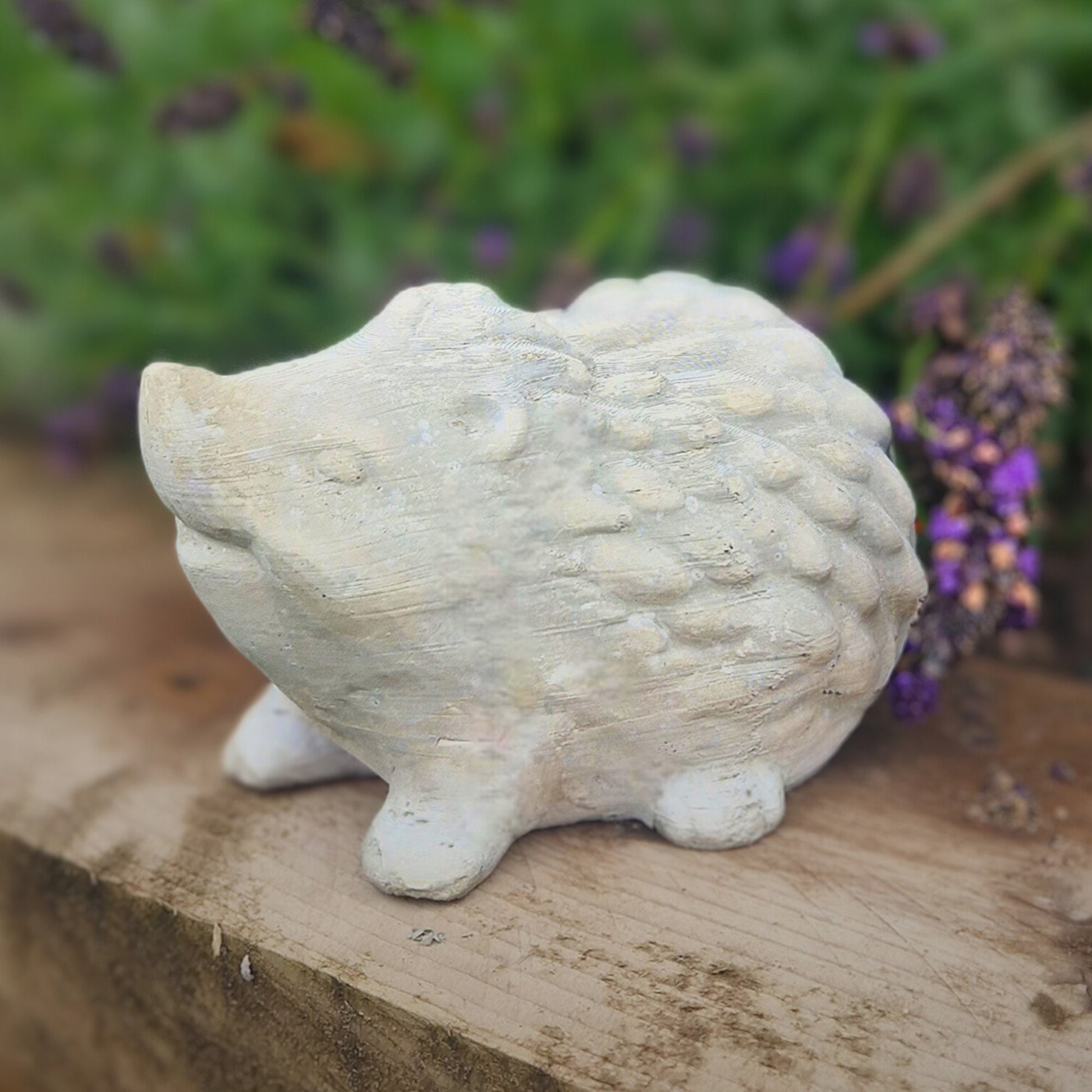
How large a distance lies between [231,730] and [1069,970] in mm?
985

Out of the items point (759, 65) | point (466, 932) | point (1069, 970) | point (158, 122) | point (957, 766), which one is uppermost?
point (158, 122)

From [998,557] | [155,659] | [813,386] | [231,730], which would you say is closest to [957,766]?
[998,557]

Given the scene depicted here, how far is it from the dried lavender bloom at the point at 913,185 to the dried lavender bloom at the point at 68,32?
1246 mm

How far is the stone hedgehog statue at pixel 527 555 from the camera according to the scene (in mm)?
1025

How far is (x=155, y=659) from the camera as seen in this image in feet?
5.51

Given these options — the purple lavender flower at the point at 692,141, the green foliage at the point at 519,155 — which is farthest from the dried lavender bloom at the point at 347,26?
the purple lavender flower at the point at 692,141

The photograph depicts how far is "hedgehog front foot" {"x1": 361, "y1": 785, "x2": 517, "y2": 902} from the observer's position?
1.06m

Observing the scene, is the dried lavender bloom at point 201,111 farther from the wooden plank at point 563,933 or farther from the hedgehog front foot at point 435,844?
the hedgehog front foot at point 435,844

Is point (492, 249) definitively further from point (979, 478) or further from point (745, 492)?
point (745, 492)

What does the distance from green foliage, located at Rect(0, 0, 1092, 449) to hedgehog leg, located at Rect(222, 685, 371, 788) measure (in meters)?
0.98

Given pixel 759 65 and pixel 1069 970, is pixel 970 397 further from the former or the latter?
pixel 759 65

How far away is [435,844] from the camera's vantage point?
3.51 feet

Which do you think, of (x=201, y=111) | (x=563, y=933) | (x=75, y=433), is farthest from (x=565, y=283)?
(x=563, y=933)

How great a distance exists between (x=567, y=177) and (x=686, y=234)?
31 centimetres
